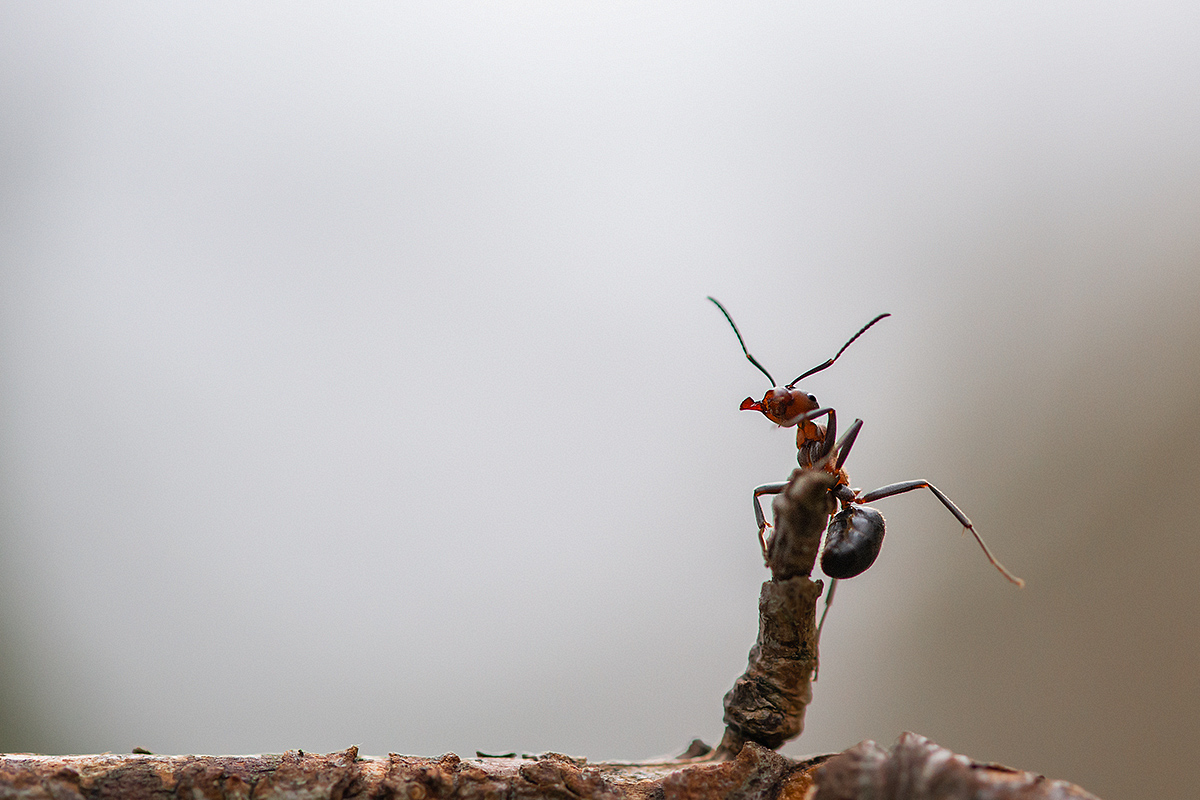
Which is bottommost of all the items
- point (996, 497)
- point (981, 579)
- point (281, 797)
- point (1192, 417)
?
point (281, 797)

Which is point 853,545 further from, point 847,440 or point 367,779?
point 367,779

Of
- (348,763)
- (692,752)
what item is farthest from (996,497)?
(348,763)

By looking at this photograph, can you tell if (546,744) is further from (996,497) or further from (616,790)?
(616,790)

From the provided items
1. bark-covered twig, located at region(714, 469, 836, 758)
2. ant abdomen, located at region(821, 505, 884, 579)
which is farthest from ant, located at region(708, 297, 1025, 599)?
bark-covered twig, located at region(714, 469, 836, 758)

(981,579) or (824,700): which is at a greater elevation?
(981,579)

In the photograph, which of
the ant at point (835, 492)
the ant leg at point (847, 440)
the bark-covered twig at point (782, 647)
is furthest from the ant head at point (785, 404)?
the bark-covered twig at point (782, 647)

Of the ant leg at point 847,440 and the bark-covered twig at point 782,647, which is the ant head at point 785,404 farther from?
the bark-covered twig at point 782,647

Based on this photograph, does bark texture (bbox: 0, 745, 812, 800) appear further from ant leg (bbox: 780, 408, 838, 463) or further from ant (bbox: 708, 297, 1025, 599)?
ant leg (bbox: 780, 408, 838, 463)
